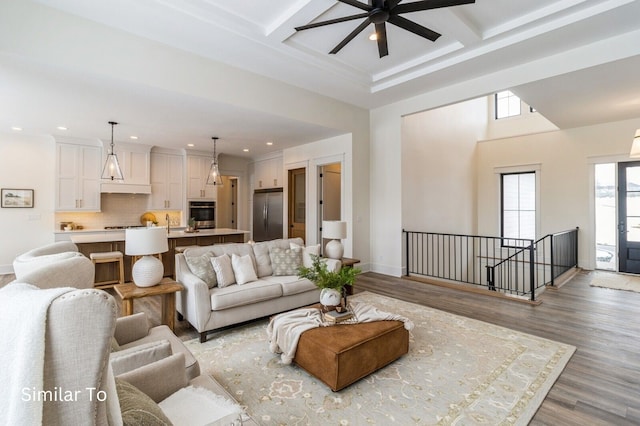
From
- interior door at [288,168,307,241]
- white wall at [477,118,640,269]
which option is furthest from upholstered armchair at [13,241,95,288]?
white wall at [477,118,640,269]

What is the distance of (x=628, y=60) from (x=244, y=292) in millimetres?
5290

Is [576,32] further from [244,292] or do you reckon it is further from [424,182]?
[244,292]

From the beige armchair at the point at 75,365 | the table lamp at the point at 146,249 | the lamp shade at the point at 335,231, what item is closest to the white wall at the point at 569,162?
the lamp shade at the point at 335,231

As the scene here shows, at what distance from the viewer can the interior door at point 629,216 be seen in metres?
6.09

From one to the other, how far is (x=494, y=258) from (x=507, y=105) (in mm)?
4370

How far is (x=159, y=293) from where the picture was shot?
122 inches

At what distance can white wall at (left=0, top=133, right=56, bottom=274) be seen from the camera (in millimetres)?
6078

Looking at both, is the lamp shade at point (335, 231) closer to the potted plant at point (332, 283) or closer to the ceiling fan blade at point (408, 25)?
the potted plant at point (332, 283)

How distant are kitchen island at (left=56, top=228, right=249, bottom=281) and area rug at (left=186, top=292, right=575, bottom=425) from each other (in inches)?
121

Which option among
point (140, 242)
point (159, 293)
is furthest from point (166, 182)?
point (159, 293)

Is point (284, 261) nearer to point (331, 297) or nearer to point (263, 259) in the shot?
point (263, 259)

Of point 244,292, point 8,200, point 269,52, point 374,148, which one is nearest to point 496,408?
point 244,292

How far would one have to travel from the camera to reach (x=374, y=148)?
6406 millimetres

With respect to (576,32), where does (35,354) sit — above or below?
below
